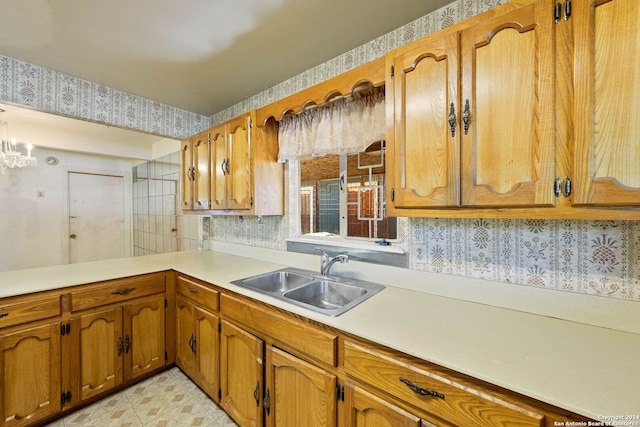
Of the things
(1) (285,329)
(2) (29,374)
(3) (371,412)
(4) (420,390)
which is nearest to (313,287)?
(1) (285,329)

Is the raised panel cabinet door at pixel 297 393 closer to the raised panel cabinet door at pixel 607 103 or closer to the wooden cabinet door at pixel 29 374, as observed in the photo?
the raised panel cabinet door at pixel 607 103

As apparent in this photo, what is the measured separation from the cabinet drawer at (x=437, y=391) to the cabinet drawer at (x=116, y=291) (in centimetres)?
165

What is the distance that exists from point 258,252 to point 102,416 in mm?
1409

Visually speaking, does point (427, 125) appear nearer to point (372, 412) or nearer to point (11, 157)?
point (372, 412)

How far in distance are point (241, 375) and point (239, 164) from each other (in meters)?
1.41

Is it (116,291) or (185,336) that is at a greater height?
(116,291)

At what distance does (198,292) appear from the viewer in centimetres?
178

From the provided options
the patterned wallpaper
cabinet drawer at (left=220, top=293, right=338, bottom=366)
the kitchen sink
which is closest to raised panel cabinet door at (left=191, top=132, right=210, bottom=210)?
the patterned wallpaper

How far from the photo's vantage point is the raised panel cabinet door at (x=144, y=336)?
1.85m

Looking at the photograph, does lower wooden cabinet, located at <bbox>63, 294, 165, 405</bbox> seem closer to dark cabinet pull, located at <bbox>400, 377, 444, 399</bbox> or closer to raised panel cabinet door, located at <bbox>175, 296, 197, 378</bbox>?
raised panel cabinet door, located at <bbox>175, 296, 197, 378</bbox>

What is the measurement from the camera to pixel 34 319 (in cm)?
150

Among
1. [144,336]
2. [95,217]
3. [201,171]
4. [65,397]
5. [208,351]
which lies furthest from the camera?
[95,217]

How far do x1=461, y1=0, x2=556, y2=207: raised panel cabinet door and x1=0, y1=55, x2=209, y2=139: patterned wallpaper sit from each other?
2576 mm

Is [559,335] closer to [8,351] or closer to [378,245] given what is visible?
[378,245]
